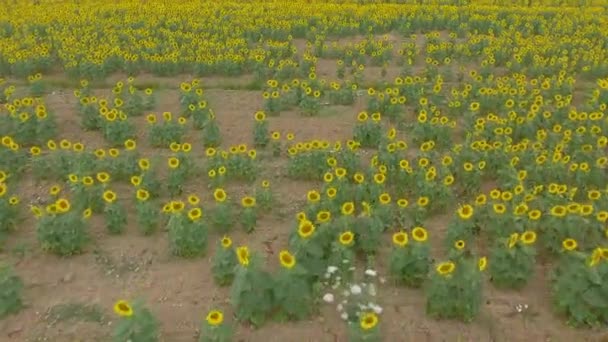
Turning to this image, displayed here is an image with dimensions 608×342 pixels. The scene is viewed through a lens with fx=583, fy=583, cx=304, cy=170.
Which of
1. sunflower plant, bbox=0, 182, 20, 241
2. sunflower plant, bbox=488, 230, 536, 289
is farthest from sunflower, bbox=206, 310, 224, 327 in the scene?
sunflower plant, bbox=0, 182, 20, 241

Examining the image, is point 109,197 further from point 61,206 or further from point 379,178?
point 379,178

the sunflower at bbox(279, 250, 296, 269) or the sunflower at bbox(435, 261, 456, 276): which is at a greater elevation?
the sunflower at bbox(279, 250, 296, 269)

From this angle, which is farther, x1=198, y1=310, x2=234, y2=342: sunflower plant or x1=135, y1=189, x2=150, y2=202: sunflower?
x1=135, y1=189, x2=150, y2=202: sunflower

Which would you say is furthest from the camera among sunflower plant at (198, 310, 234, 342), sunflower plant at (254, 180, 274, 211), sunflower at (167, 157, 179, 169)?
sunflower at (167, 157, 179, 169)

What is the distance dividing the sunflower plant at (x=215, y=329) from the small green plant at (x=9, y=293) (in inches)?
87.8

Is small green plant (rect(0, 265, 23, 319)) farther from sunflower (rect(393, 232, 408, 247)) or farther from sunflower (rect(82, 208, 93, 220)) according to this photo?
sunflower (rect(393, 232, 408, 247))

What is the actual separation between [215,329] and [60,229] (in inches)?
108

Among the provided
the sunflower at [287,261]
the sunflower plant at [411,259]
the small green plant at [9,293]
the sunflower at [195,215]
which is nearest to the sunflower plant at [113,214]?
the sunflower at [195,215]

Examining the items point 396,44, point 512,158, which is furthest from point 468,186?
point 396,44

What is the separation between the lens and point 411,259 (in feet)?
20.5

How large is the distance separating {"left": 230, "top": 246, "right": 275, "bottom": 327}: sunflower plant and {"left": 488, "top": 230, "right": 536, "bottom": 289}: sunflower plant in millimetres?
2490

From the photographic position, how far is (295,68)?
12602 millimetres

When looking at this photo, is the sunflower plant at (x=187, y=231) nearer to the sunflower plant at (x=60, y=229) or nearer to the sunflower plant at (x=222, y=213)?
the sunflower plant at (x=222, y=213)

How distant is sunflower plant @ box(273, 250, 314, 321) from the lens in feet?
19.0
